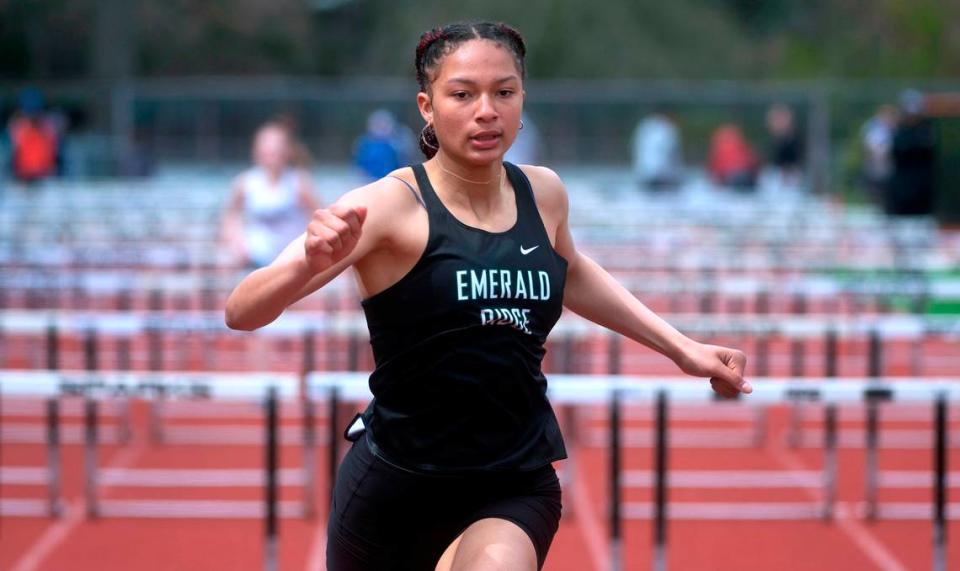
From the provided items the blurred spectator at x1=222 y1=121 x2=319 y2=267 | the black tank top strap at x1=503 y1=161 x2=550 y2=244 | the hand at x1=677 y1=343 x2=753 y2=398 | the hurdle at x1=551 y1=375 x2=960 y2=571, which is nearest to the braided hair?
the black tank top strap at x1=503 y1=161 x2=550 y2=244

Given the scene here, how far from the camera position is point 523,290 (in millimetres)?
3590

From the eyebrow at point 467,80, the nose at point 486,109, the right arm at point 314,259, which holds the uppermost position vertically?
the eyebrow at point 467,80

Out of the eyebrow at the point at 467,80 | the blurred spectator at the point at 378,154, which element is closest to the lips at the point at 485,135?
the eyebrow at the point at 467,80

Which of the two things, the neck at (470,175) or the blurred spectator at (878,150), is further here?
the blurred spectator at (878,150)

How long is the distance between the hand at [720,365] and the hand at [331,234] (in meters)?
1.01

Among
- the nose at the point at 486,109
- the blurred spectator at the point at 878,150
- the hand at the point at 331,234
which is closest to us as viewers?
the hand at the point at 331,234

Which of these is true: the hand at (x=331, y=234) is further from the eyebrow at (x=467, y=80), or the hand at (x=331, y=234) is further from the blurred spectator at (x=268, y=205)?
the blurred spectator at (x=268, y=205)

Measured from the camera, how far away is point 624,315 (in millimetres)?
3939

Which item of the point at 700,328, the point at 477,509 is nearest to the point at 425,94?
the point at 477,509

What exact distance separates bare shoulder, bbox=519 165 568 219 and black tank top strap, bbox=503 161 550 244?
29mm

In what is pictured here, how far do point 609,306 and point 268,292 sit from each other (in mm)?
982

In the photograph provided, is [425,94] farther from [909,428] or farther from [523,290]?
[909,428]

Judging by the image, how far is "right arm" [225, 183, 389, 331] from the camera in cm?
322

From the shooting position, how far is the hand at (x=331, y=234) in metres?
3.21
